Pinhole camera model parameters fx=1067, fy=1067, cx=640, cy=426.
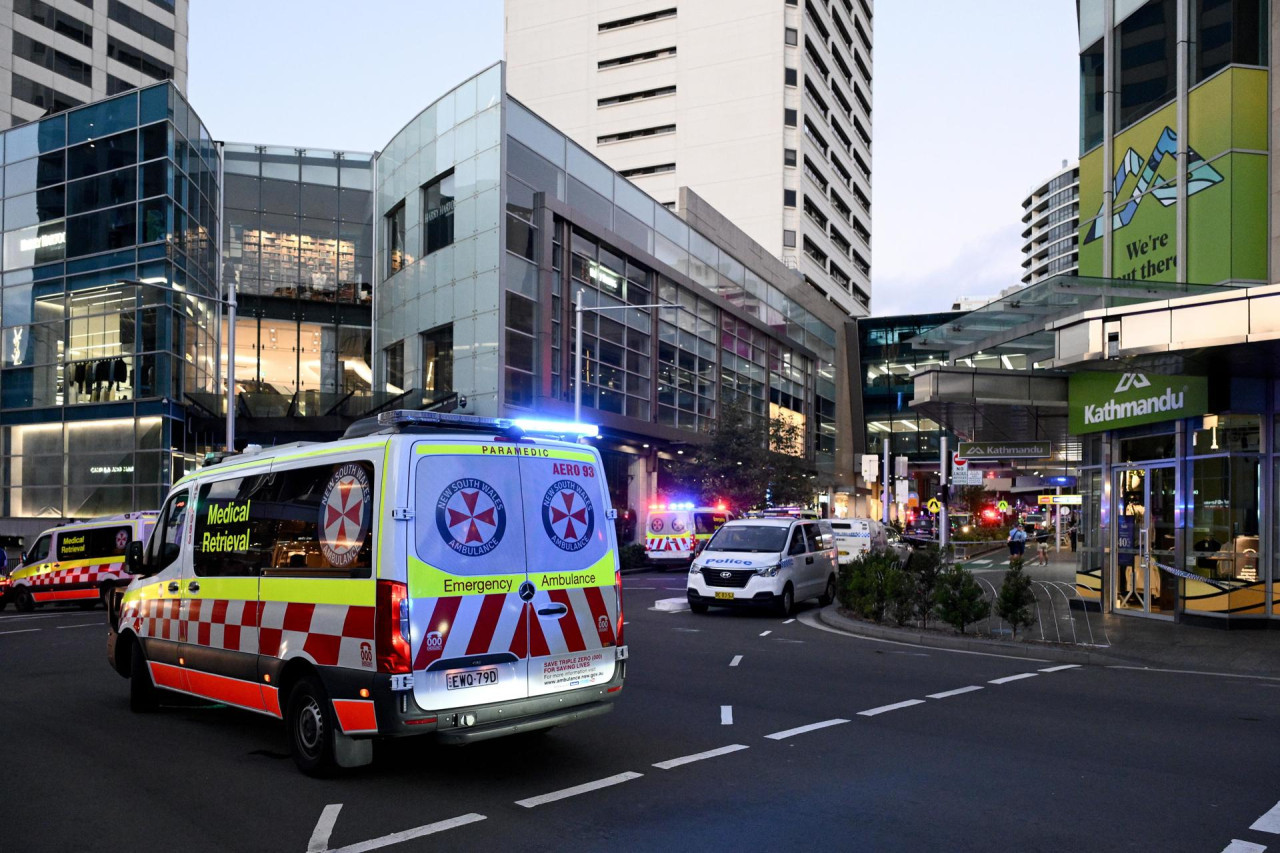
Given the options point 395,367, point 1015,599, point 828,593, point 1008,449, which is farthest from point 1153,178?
point 395,367

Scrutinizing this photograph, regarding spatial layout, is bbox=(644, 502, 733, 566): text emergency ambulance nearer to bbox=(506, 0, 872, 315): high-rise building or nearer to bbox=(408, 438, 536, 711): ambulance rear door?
bbox=(408, 438, 536, 711): ambulance rear door

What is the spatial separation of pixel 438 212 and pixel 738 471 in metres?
15.2

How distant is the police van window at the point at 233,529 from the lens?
26.9 feet

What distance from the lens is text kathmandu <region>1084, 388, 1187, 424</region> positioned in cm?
1844

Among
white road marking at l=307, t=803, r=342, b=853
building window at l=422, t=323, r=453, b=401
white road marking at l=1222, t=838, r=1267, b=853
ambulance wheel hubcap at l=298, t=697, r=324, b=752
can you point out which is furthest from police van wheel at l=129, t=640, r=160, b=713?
building window at l=422, t=323, r=453, b=401

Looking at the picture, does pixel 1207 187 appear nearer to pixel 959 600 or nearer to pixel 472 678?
pixel 959 600

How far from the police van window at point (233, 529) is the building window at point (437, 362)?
1024 inches

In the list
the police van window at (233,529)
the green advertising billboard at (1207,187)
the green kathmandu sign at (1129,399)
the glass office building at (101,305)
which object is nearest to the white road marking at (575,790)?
the police van window at (233,529)

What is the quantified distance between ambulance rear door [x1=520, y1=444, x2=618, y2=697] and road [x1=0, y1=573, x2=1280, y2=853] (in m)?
0.77

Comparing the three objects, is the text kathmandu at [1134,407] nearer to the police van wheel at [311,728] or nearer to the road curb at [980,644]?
the road curb at [980,644]

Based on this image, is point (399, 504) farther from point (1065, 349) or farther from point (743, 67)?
point (743, 67)

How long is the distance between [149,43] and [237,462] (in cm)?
7287

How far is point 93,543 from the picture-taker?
75.9 ft

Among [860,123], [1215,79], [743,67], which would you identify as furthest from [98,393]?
[860,123]
